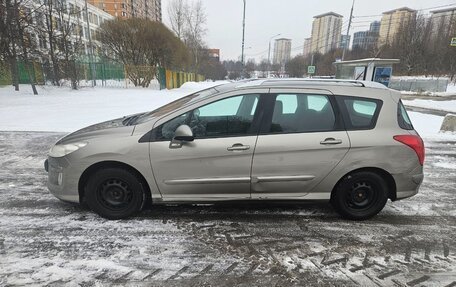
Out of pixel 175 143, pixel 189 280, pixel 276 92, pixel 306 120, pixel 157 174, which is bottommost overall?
pixel 189 280

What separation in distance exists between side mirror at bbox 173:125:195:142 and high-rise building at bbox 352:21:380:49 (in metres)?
56.5

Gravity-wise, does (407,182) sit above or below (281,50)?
below

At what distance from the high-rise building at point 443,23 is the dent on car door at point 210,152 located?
52507 mm

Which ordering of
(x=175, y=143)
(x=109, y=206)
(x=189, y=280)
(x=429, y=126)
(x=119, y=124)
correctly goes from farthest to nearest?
(x=429, y=126) < (x=119, y=124) < (x=109, y=206) < (x=175, y=143) < (x=189, y=280)

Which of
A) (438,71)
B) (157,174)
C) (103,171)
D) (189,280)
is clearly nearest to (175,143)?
(157,174)

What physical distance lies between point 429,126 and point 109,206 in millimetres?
10869

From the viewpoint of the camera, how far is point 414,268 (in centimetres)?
286

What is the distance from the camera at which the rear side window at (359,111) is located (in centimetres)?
353

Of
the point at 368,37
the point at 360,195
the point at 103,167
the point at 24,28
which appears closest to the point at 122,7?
the point at 368,37

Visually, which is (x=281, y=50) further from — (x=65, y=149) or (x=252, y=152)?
(x=65, y=149)

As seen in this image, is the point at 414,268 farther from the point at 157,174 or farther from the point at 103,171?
the point at 103,171

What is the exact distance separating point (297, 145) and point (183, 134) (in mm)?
1273

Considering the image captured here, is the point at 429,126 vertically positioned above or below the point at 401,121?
below

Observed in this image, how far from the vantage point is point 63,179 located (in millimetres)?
3514
